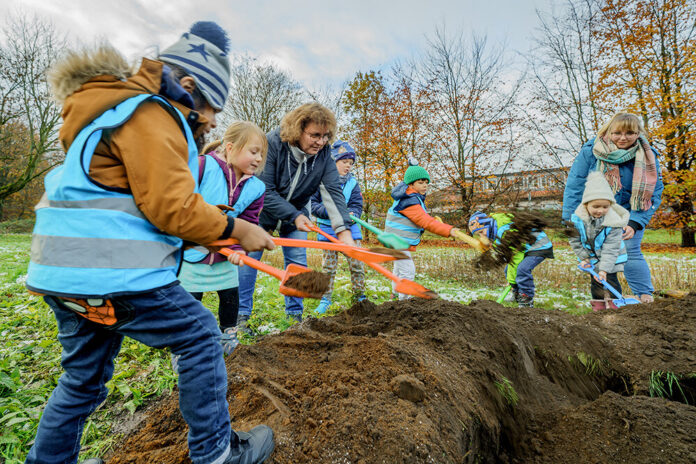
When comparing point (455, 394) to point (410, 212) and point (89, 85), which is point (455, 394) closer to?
point (89, 85)

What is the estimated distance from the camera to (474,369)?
2.14 metres

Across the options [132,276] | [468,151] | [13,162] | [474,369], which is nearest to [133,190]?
[132,276]

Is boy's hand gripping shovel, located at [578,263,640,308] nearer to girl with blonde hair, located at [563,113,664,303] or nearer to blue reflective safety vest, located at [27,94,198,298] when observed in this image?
girl with blonde hair, located at [563,113,664,303]

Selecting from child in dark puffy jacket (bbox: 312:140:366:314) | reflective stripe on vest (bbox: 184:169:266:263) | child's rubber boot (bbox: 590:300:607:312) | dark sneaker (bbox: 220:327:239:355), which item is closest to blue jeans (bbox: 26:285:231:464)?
reflective stripe on vest (bbox: 184:169:266:263)

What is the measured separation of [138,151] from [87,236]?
321 millimetres

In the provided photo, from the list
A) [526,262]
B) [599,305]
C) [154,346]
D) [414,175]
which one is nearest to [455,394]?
[154,346]

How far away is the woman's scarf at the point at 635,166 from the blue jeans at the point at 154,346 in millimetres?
4869

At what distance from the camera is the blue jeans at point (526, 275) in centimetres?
500

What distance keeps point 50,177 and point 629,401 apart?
2.97 metres

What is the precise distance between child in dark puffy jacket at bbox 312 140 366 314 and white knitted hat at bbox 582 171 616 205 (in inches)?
114

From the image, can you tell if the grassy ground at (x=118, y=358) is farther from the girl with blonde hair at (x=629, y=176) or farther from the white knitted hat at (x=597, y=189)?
the white knitted hat at (x=597, y=189)

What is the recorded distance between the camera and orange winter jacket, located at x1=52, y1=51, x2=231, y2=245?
1.15 metres

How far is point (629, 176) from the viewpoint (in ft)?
13.8

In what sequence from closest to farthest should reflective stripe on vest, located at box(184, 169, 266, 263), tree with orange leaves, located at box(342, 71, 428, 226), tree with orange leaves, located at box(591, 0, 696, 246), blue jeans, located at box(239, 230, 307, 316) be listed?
reflective stripe on vest, located at box(184, 169, 266, 263) < blue jeans, located at box(239, 230, 307, 316) < tree with orange leaves, located at box(591, 0, 696, 246) < tree with orange leaves, located at box(342, 71, 428, 226)
